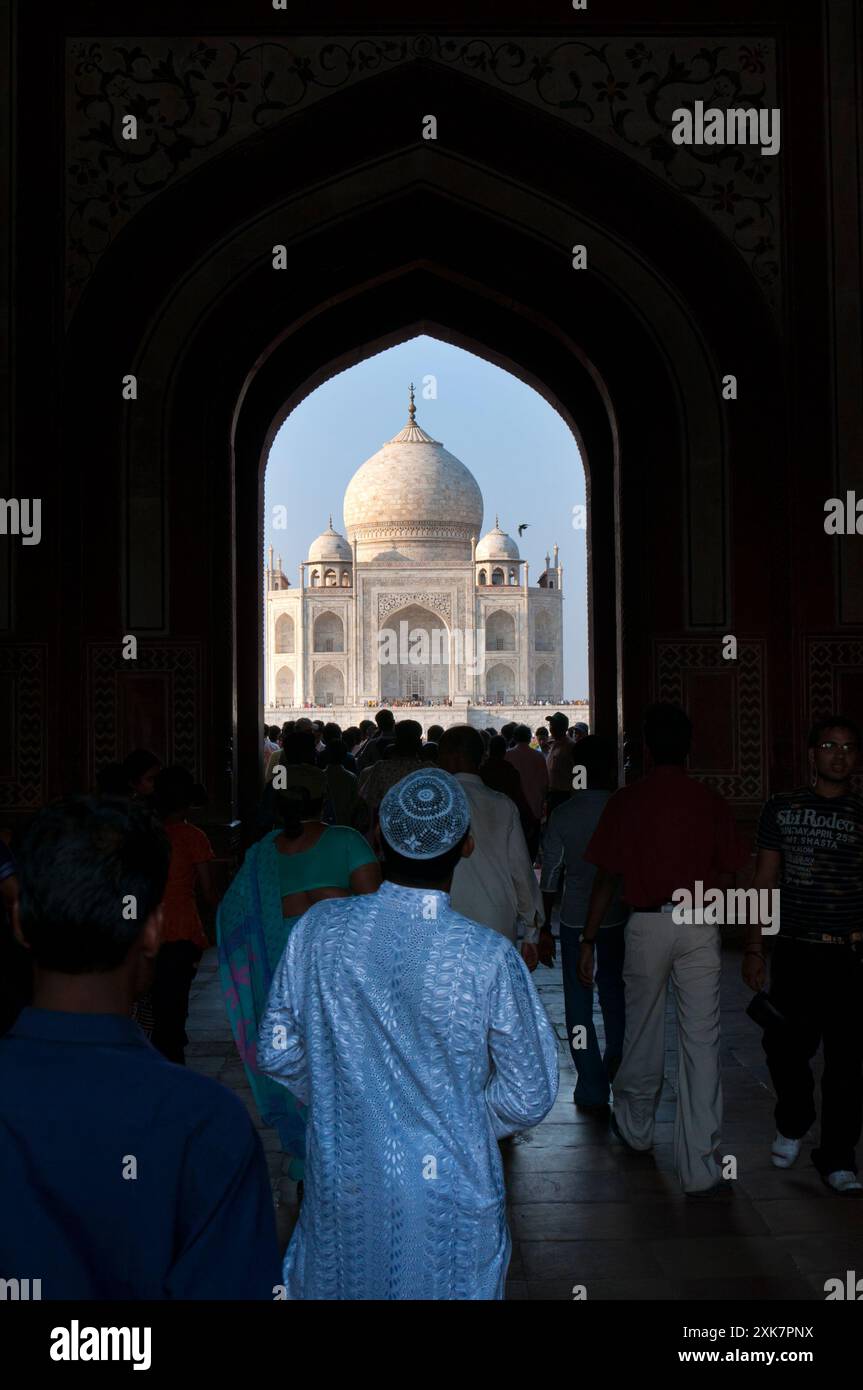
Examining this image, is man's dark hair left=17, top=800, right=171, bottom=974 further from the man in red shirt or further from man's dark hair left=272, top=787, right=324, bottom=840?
the man in red shirt

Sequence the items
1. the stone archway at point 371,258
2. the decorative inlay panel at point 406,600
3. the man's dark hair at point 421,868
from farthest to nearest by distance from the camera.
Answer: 1. the decorative inlay panel at point 406,600
2. the stone archway at point 371,258
3. the man's dark hair at point 421,868

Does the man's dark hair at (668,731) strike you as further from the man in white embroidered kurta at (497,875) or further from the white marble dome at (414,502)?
the white marble dome at (414,502)

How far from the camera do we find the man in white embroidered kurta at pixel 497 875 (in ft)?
11.9

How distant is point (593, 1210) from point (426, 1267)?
1.62 metres

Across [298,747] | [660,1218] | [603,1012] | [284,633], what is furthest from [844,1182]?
[284,633]

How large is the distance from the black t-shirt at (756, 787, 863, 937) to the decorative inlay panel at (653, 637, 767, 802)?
3476 mm

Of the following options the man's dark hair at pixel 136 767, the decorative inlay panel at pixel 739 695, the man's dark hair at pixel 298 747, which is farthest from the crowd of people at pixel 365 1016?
the decorative inlay panel at pixel 739 695

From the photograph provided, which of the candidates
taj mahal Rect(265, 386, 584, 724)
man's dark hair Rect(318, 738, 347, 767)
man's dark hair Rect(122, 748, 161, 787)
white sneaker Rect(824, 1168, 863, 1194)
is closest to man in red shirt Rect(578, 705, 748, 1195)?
white sneaker Rect(824, 1168, 863, 1194)

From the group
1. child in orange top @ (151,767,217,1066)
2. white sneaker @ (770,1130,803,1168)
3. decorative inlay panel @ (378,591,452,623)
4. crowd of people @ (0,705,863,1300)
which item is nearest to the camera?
crowd of people @ (0,705,863,1300)

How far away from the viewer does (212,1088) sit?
1.18 meters

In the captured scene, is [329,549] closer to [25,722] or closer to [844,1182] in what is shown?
[25,722]

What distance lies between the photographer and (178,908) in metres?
3.77

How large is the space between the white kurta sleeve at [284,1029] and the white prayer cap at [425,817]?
18cm

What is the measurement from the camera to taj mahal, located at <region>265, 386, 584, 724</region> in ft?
128
